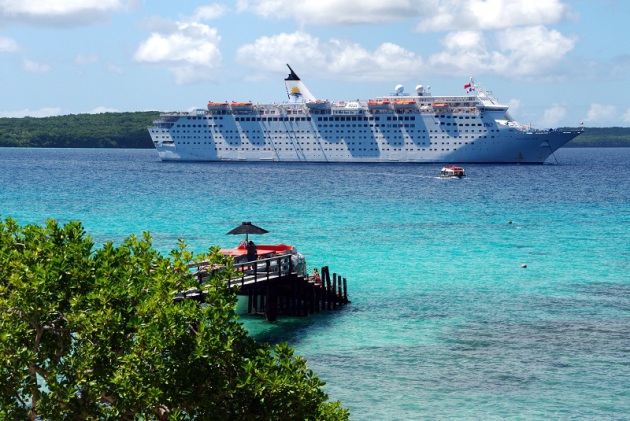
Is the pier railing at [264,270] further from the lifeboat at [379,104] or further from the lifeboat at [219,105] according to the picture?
the lifeboat at [219,105]

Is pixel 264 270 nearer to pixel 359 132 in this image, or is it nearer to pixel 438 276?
pixel 438 276

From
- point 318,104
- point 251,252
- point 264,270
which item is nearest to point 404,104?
point 318,104

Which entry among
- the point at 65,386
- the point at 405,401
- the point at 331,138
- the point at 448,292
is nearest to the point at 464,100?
the point at 331,138

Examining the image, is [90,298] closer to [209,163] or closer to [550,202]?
[550,202]

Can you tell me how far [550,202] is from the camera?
232ft

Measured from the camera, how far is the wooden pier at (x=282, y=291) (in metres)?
25.9

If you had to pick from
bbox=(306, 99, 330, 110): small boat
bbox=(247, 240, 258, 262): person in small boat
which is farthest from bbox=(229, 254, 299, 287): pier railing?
bbox=(306, 99, 330, 110): small boat

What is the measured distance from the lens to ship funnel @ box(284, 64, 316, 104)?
136m

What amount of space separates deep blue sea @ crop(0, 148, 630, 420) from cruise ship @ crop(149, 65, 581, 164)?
31706 millimetres

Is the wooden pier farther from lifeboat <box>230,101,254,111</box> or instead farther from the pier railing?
lifeboat <box>230,101,254,111</box>

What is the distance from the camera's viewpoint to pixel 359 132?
125 m

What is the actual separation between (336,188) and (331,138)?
1762 inches

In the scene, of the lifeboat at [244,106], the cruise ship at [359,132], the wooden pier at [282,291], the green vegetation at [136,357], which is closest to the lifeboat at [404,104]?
the cruise ship at [359,132]

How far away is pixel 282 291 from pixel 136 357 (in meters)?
16.2
